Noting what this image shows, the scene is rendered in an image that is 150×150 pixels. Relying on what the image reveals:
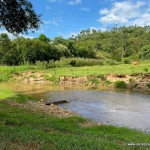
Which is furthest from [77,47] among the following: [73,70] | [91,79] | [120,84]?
[120,84]

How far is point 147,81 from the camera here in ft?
101

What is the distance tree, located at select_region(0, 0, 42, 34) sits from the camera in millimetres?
11508

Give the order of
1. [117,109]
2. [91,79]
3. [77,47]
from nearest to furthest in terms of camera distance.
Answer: [117,109] < [91,79] < [77,47]

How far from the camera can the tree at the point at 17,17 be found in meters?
11.5

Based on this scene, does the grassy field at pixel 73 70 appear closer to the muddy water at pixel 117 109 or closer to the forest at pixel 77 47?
the forest at pixel 77 47

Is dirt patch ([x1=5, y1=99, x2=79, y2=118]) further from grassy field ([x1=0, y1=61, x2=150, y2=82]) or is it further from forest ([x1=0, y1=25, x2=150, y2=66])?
grassy field ([x1=0, y1=61, x2=150, y2=82])

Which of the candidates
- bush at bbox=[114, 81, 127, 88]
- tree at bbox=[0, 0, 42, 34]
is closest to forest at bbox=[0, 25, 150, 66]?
tree at bbox=[0, 0, 42, 34]

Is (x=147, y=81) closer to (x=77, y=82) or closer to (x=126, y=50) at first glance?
(x=77, y=82)

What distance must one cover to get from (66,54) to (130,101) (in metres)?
43.9

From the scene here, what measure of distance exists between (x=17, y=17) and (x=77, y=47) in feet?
204

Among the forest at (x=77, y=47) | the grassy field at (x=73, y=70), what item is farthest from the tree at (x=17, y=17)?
the grassy field at (x=73, y=70)

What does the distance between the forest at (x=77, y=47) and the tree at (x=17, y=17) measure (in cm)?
334

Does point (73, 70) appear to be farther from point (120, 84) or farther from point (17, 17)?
point (17, 17)

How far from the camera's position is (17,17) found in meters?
12.0
